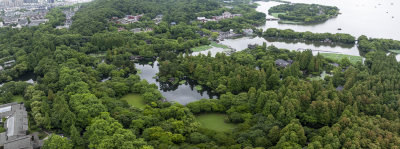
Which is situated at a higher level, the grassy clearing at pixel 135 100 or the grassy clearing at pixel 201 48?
the grassy clearing at pixel 201 48

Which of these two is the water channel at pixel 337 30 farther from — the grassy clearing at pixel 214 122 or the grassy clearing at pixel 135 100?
the grassy clearing at pixel 214 122

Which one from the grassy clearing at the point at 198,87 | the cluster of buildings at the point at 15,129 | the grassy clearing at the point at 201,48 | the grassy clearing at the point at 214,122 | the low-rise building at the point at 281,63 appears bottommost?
the grassy clearing at the point at 214,122

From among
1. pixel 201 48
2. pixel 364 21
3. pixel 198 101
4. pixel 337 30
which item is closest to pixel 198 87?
pixel 198 101

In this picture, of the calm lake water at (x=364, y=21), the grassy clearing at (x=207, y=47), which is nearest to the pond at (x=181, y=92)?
the grassy clearing at (x=207, y=47)

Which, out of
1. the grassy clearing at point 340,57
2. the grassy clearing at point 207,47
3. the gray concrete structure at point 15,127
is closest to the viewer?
the gray concrete structure at point 15,127

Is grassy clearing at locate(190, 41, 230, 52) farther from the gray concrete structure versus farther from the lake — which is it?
the gray concrete structure

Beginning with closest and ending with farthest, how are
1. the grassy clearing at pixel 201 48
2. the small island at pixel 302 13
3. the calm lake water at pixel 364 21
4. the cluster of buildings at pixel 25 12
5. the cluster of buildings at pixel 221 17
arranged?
the grassy clearing at pixel 201 48
the calm lake water at pixel 364 21
the cluster of buildings at pixel 25 12
the cluster of buildings at pixel 221 17
the small island at pixel 302 13

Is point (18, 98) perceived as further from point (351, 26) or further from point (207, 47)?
point (351, 26)

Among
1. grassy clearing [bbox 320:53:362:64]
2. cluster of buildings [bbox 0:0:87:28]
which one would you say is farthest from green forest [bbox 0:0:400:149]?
cluster of buildings [bbox 0:0:87:28]
